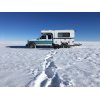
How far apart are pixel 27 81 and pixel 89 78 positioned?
1.88 m

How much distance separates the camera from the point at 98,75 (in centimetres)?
Result: 623

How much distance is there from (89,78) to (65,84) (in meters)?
1.02

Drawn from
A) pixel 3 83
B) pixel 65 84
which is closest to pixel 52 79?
pixel 65 84
